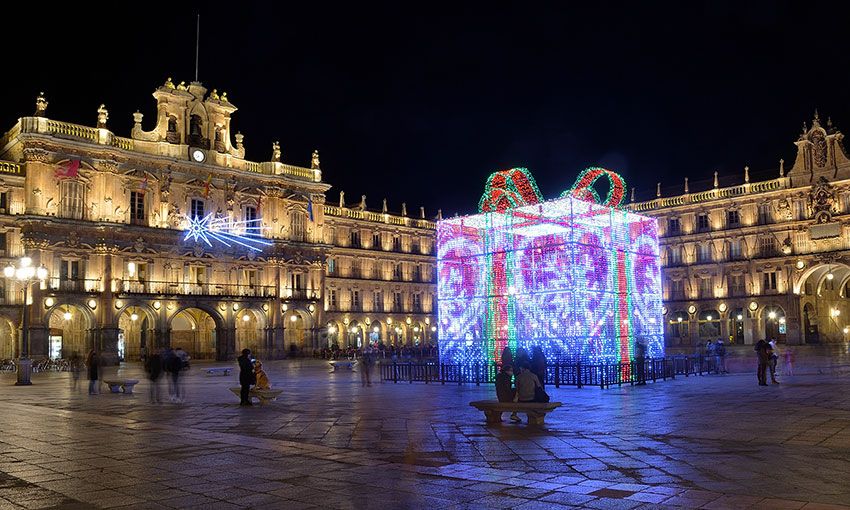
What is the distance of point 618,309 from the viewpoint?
24406 millimetres

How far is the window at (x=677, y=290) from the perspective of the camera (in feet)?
233

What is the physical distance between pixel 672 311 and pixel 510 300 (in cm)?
5092

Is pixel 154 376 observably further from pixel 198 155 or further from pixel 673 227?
pixel 673 227

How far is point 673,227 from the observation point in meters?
71.9

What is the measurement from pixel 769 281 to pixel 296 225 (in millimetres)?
38823

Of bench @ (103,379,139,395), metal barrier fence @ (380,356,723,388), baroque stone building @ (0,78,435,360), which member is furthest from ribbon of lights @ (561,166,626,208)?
baroque stone building @ (0,78,435,360)

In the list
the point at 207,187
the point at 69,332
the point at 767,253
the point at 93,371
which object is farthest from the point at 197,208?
the point at 767,253

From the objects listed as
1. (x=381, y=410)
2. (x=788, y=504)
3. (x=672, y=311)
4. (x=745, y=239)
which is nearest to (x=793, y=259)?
(x=745, y=239)

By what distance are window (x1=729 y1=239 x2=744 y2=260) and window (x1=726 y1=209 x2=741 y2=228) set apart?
1.32 m

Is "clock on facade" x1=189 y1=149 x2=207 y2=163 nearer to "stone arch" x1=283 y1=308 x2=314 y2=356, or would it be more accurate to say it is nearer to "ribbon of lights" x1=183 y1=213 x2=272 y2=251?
"ribbon of lights" x1=183 y1=213 x2=272 y2=251

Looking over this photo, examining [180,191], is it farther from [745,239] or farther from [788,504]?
[788,504]

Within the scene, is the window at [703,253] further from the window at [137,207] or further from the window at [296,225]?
the window at [137,207]

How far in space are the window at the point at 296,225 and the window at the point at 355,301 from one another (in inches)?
455

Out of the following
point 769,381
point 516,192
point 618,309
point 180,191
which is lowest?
point 769,381
